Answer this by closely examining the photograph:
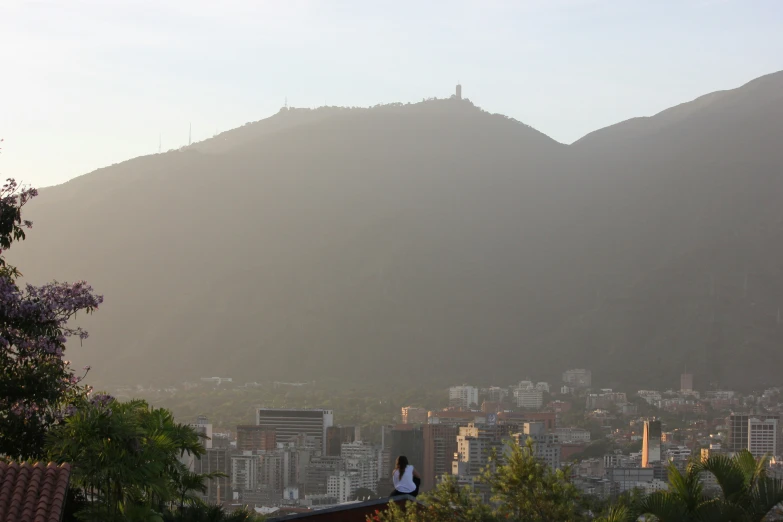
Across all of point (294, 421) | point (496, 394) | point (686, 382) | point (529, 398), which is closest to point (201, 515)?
point (294, 421)

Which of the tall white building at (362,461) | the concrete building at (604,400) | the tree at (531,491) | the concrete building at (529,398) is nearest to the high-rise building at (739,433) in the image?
the tall white building at (362,461)

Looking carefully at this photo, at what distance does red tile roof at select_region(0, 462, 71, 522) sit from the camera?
20.6 ft

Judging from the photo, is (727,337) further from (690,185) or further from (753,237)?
(690,185)

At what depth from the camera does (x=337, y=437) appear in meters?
74.3

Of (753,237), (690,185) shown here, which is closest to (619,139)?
(690,185)

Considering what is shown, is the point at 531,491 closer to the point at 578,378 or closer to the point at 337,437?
the point at 337,437

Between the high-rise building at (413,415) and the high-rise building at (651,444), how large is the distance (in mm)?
15964

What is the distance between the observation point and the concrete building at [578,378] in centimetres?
9825

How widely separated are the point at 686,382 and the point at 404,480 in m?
89.2

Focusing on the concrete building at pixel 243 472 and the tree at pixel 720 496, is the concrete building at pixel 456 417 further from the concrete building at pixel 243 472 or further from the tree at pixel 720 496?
the tree at pixel 720 496

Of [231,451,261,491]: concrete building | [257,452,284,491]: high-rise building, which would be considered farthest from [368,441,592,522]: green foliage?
[257,452,284,491]: high-rise building

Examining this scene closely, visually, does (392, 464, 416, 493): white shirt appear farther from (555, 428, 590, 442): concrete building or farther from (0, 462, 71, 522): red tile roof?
(555, 428, 590, 442): concrete building

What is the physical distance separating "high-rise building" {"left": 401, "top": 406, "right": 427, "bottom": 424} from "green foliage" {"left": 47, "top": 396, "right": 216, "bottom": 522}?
74028mm

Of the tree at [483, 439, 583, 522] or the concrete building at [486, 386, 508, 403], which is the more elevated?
the tree at [483, 439, 583, 522]
